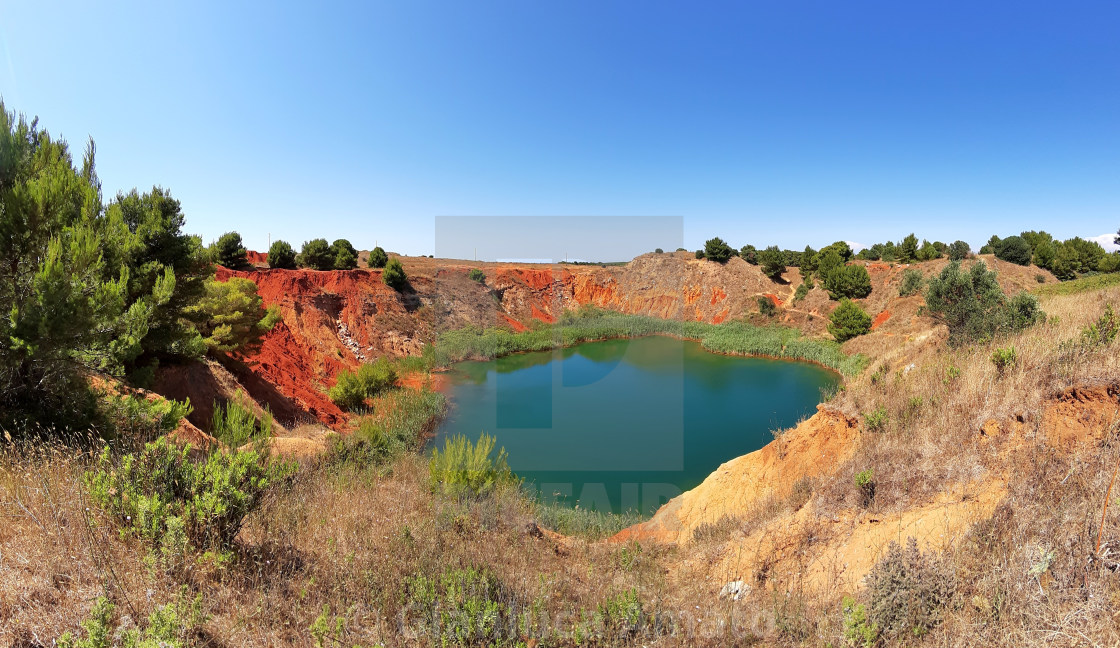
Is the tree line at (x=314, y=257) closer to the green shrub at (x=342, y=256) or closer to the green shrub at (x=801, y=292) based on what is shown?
the green shrub at (x=342, y=256)

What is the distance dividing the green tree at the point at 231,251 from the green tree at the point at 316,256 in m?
3.64

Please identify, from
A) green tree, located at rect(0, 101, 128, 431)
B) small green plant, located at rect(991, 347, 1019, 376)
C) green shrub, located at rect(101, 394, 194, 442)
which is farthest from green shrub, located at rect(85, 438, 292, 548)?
small green plant, located at rect(991, 347, 1019, 376)

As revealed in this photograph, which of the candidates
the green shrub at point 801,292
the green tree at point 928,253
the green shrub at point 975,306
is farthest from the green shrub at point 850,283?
the green shrub at point 975,306

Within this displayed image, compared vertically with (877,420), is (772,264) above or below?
above

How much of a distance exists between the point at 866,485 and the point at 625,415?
8648 millimetres

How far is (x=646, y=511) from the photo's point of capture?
25.6ft

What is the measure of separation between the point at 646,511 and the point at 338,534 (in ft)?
19.4

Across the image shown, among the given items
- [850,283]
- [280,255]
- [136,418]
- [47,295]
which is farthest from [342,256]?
[850,283]

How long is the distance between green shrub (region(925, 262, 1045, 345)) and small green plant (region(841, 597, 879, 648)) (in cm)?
776

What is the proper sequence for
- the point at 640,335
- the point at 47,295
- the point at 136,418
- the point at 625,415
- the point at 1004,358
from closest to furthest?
the point at 47,295, the point at 136,418, the point at 1004,358, the point at 625,415, the point at 640,335

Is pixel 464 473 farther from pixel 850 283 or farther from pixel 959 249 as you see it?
pixel 959 249

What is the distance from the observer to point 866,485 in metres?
4.32

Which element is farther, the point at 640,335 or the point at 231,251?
the point at 640,335

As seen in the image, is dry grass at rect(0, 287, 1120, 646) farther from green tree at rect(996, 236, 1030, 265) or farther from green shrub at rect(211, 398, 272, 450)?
green tree at rect(996, 236, 1030, 265)
